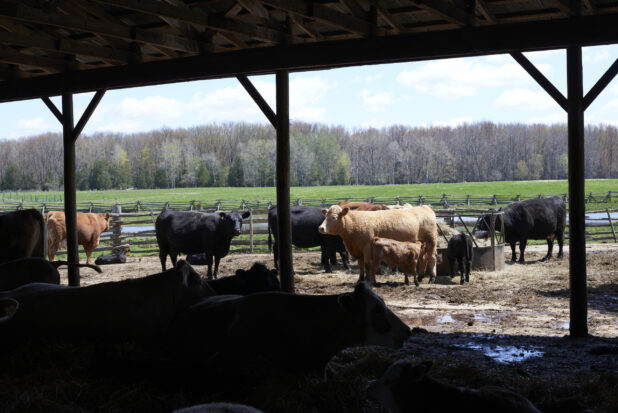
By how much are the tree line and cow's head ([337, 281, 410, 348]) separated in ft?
214

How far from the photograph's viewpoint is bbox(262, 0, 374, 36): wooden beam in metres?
5.25

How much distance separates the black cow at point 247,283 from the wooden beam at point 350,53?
218 centimetres

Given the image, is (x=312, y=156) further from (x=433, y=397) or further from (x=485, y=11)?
(x=433, y=397)

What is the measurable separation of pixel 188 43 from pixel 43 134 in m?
84.9

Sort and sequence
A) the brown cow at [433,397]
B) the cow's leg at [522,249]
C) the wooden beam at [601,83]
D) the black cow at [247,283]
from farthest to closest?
the cow's leg at [522,249] < the wooden beam at [601,83] < the black cow at [247,283] < the brown cow at [433,397]

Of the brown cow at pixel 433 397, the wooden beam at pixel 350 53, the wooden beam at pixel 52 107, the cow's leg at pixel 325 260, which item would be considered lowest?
the cow's leg at pixel 325 260

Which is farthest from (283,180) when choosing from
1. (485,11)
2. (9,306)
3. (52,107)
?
(9,306)

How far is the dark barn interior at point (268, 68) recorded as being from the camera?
123 inches

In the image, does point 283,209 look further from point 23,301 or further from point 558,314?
point 558,314

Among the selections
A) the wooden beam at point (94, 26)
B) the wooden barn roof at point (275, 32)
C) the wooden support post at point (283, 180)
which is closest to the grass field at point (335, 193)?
the wooden barn roof at point (275, 32)

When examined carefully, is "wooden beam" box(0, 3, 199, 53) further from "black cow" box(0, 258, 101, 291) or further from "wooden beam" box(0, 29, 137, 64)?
"black cow" box(0, 258, 101, 291)

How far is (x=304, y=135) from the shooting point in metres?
82.2

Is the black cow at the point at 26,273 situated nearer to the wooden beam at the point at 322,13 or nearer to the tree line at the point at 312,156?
the wooden beam at the point at 322,13

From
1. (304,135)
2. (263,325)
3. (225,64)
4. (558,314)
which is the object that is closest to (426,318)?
(558,314)
